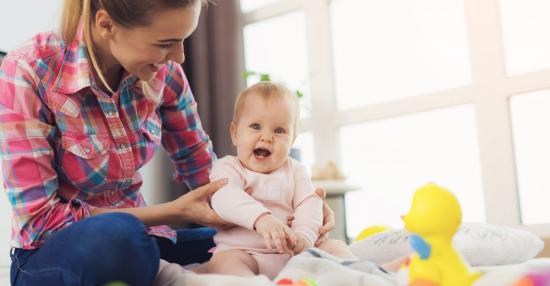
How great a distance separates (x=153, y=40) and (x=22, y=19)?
171 cm

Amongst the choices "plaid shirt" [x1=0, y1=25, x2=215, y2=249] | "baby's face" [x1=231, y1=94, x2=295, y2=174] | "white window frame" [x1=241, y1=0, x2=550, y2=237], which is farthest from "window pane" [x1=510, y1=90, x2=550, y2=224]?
"plaid shirt" [x1=0, y1=25, x2=215, y2=249]

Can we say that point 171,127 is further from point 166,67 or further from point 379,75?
point 379,75

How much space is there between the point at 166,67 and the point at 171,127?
18 cm

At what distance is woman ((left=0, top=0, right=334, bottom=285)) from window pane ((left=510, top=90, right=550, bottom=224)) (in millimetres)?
1486

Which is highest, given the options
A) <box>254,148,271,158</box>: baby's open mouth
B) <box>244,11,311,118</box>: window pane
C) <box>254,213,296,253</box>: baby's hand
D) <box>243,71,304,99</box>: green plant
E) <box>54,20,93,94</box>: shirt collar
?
<box>244,11,311,118</box>: window pane

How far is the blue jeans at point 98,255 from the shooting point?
3.32ft

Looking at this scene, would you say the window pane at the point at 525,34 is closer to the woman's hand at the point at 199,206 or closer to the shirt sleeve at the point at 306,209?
the shirt sleeve at the point at 306,209

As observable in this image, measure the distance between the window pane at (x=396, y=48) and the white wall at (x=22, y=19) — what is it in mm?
1394

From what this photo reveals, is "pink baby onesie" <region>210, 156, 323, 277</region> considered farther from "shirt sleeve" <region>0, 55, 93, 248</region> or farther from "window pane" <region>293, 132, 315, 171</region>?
"window pane" <region>293, 132, 315, 171</region>

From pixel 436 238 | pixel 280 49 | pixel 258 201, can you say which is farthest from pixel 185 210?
pixel 280 49

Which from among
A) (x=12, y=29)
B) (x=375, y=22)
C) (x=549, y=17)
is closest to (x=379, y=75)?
(x=375, y=22)

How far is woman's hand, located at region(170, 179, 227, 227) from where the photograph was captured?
4.16 ft

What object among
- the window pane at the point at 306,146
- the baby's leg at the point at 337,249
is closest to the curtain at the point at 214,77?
the window pane at the point at 306,146

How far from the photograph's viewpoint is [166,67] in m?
1.48
